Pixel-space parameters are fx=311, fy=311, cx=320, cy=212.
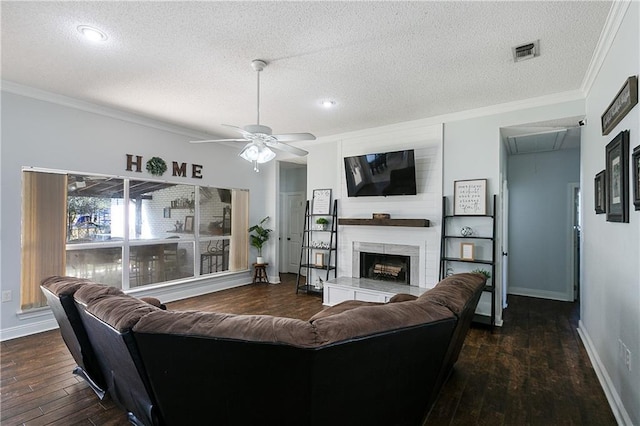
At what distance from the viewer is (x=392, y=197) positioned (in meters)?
4.83

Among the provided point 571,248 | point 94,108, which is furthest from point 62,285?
point 571,248

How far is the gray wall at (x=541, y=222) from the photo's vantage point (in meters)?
5.18

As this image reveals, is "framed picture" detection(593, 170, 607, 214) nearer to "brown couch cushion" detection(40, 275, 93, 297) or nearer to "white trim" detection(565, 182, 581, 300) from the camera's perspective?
"white trim" detection(565, 182, 581, 300)

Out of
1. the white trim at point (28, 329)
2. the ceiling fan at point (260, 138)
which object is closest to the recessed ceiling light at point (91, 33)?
the ceiling fan at point (260, 138)

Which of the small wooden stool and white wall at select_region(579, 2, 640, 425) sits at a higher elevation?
white wall at select_region(579, 2, 640, 425)

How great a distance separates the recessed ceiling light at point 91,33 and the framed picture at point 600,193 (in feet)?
13.6

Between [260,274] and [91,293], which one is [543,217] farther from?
[91,293]

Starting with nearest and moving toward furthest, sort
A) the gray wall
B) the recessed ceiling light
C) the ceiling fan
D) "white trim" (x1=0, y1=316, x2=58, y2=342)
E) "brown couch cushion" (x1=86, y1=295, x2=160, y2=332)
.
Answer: "brown couch cushion" (x1=86, y1=295, x2=160, y2=332) < the recessed ceiling light < the ceiling fan < "white trim" (x1=0, y1=316, x2=58, y2=342) < the gray wall

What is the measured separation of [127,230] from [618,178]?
5.38m

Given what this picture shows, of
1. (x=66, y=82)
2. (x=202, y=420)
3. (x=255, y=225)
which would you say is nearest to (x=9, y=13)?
(x=66, y=82)

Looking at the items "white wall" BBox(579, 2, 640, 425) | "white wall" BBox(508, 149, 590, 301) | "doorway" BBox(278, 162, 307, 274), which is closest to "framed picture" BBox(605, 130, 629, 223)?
"white wall" BBox(579, 2, 640, 425)

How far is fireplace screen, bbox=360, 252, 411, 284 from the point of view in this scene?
4762 mm

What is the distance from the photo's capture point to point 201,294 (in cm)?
534

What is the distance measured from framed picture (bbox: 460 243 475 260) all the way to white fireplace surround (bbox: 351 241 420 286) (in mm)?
627
